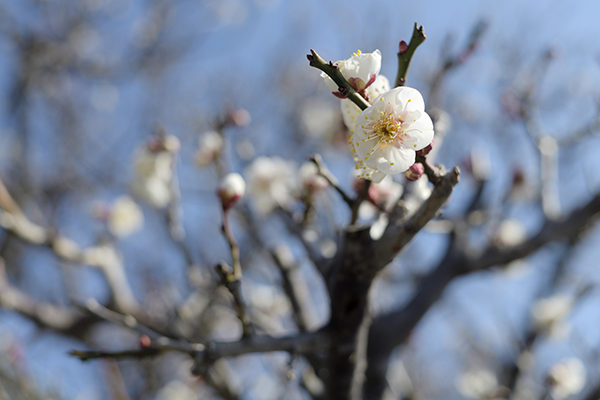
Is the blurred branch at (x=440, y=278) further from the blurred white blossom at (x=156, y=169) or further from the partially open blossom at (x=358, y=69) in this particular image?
the partially open blossom at (x=358, y=69)

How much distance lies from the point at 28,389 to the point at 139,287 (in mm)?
3985

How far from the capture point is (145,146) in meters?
2.01

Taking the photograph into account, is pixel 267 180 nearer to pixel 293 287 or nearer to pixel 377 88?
pixel 293 287

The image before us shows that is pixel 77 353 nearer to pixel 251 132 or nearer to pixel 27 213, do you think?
pixel 27 213

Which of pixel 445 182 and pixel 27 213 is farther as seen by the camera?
pixel 27 213

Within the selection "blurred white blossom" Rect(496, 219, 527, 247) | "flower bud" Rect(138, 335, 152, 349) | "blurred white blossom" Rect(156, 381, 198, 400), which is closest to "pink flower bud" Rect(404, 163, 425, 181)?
"flower bud" Rect(138, 335, 152, 349)

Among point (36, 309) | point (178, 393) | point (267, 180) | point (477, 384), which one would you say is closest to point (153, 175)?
point (267, 180)

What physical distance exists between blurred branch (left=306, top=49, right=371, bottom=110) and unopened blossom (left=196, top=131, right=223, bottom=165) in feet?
3.95

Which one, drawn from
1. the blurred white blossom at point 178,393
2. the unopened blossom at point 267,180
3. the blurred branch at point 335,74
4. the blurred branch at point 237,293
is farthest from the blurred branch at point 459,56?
the blurred white blossom at point 178,393

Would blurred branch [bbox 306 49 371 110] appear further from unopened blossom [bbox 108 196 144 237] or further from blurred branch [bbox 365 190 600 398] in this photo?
unopened blossom [bbox 108 196 144 237]

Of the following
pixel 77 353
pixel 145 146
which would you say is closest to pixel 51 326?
pixel 145 146

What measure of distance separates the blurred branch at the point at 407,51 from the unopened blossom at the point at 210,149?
1.21m

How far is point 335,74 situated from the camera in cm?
76

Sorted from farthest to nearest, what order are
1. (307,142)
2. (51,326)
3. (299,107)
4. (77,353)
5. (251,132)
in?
(299,107) < (251,132) < (307,142) < (51,326) < (77,353)
